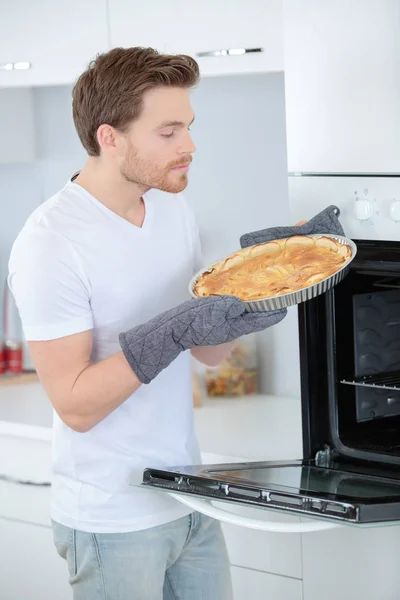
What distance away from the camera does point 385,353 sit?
1.66m

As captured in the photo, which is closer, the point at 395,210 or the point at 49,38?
→ the point at 395,210

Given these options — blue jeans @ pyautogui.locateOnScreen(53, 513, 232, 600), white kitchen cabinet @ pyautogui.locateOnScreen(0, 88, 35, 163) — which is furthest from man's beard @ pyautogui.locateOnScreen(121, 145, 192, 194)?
white kitchen cabinet @ pyautogui.locateOnScreen(0, 88, 35, 163)

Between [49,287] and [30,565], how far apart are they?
106cm

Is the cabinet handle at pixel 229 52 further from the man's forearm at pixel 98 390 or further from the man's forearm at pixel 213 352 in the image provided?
the man's forearm at pixel 98 390

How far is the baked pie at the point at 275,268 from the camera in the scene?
141 cm

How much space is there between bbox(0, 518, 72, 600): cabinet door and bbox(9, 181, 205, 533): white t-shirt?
2.12ft

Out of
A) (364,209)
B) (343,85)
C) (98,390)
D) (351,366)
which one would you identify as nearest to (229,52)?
(343,85)

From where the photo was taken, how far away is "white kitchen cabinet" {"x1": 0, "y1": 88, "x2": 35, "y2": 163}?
104 inches

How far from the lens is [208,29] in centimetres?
191

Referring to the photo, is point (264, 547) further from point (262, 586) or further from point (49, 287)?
point (49, 287)

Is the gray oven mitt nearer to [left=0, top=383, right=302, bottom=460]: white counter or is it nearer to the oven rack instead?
the oven rack

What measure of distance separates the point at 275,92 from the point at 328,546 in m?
1.06

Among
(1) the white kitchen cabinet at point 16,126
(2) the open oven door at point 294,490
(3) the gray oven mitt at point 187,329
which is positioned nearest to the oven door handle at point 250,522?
(2) the open oven door at point 294,490

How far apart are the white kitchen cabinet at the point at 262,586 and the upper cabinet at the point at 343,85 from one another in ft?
2.72
